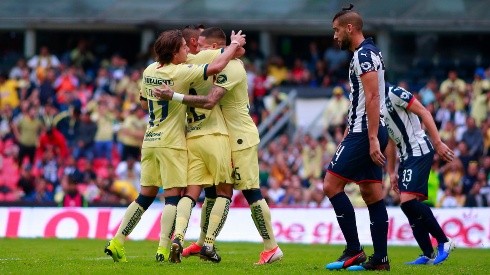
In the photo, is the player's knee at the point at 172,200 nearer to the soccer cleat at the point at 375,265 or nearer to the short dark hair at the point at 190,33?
the short dark hair at the point at 190,33

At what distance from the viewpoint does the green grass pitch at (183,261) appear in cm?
1166

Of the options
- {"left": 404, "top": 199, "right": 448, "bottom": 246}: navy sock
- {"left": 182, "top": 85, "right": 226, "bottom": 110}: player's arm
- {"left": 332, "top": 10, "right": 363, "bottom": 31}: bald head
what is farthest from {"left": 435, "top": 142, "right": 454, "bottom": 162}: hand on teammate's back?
{"left": 182, "top": 85, "right": 226, "bottom": 110}: player's arm

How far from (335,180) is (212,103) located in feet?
5.29

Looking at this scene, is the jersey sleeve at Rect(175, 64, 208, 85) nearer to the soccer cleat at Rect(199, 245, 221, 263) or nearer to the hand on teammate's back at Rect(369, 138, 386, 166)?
the soccer cleat at Rect(199, 245, 221, 263)

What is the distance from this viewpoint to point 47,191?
1011 inches

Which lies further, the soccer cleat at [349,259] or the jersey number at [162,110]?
the jersey number at [162,110]

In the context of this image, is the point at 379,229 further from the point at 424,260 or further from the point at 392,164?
the point at 392,164

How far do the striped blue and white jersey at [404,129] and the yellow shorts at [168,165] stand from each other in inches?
108

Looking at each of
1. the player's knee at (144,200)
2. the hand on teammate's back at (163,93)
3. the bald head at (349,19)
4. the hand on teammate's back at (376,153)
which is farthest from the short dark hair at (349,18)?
the player's knee at (144,200)

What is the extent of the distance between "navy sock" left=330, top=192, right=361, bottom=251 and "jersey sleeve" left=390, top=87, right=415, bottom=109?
2.31 metres

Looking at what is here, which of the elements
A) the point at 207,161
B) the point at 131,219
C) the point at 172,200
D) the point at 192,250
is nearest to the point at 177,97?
the point at 207,161

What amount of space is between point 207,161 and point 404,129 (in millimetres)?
2674

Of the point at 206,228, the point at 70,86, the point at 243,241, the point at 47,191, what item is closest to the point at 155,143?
the point at 206,228

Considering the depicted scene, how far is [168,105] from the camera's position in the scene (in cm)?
1271
